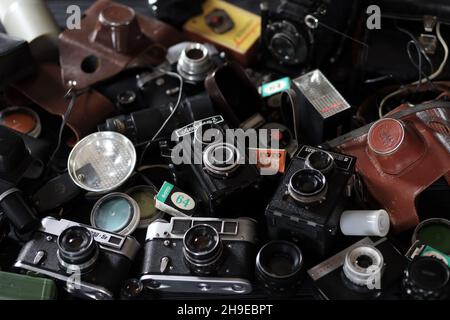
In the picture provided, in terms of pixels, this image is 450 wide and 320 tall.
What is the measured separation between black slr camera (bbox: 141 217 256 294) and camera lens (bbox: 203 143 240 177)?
120mm

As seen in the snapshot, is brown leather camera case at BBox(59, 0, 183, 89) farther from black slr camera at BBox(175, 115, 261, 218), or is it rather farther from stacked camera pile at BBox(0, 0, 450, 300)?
black slr camera at BBox(175, 115, 261, 218)

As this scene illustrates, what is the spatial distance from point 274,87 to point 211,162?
44cm

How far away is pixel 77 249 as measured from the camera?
145 centimetres

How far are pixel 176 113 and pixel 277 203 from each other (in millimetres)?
463

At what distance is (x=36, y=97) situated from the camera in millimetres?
1886

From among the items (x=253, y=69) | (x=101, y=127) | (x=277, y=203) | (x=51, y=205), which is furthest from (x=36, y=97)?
(x=277, y=203)

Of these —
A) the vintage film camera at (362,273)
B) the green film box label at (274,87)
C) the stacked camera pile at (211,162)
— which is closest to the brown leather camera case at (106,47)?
the stacked camera pile at (211,162)

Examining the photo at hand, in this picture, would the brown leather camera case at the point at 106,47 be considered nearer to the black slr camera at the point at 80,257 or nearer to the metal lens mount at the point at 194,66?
the metal lens mount at the point at 194,66

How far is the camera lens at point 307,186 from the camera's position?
1.40 metres

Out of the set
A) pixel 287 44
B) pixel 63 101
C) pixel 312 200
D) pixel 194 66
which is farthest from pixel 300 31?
pixel 63 101

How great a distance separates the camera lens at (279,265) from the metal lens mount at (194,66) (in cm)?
60

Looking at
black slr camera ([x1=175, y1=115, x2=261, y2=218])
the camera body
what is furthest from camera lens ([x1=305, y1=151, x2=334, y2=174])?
the camera body
